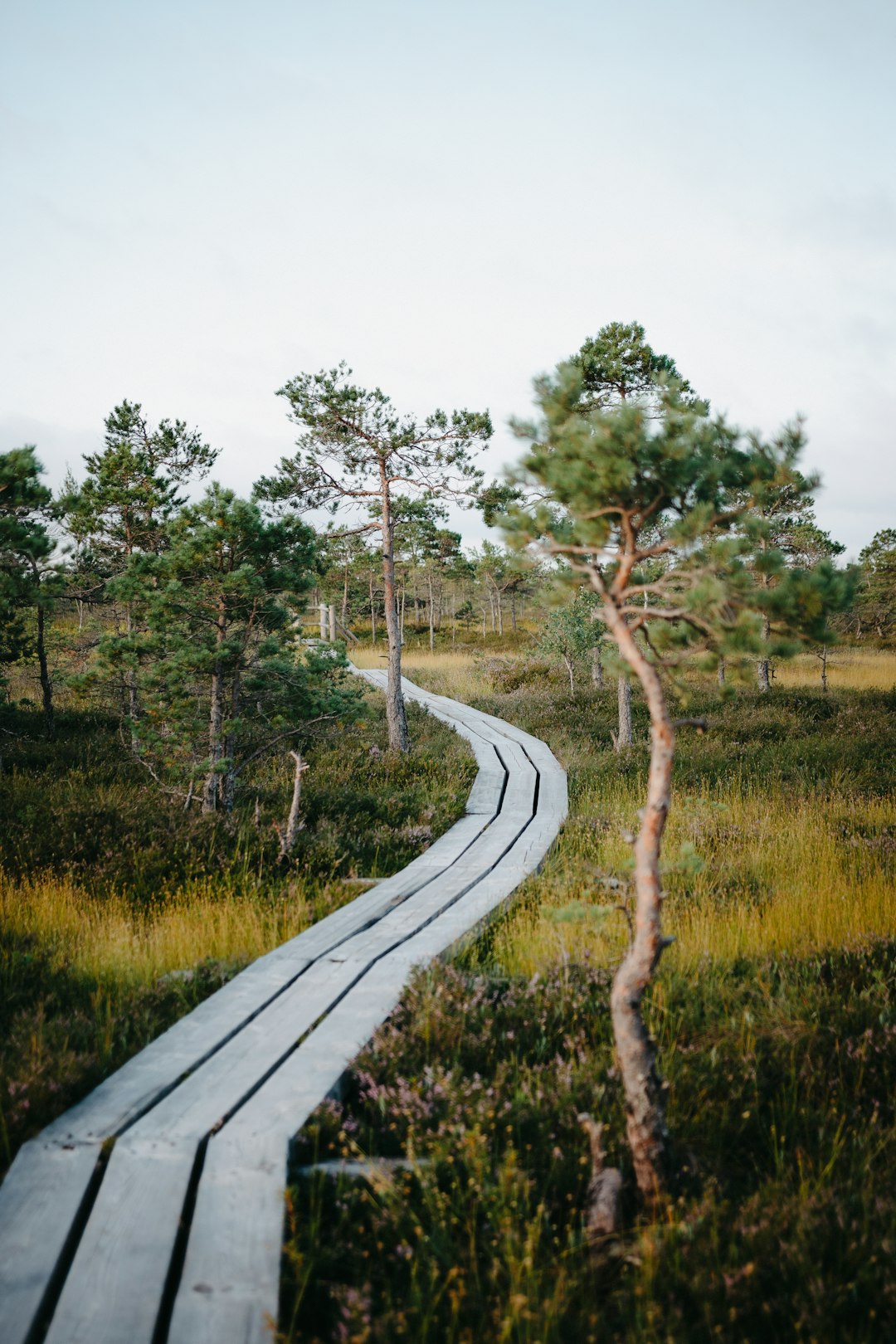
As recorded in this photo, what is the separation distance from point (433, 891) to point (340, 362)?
10.3 meters

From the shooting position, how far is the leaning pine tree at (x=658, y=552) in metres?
3.34

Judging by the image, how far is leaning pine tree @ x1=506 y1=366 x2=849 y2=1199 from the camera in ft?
11.0

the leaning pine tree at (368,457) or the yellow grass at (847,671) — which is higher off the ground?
the leaning pine tree at (368,457)

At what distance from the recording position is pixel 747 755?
46.8 ft

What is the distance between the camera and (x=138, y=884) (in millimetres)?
7480

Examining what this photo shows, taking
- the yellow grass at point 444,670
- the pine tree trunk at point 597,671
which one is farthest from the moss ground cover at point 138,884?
the yellow grass at point 444,670

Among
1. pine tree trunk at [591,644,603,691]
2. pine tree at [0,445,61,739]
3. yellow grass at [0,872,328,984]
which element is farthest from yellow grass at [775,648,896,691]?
pine tree at [0,445,61,739]

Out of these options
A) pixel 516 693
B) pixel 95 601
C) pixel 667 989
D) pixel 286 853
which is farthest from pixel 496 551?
pixel 667 989

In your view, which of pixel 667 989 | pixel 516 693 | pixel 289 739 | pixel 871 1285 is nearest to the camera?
pixel 871 1285

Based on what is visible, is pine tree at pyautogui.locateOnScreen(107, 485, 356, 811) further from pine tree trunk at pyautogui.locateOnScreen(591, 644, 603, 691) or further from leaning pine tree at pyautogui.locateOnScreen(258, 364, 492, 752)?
pine tree trunk at pyautogui.locateOnScreen(591, 644, 603, 691)

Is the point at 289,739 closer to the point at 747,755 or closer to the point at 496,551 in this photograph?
the point at 747,755

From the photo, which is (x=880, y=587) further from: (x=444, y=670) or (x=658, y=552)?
(x=658, y=552)

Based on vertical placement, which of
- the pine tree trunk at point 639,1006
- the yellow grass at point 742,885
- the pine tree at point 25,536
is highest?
the pine tree at point 25,536

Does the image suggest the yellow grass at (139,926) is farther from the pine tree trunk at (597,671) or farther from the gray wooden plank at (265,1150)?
the pine tree trunk at (597,671)
